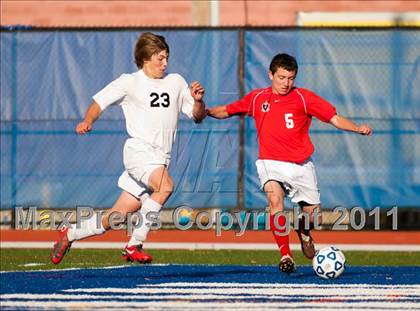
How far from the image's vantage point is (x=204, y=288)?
10.5 meters

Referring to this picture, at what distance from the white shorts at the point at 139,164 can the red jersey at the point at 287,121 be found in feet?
3.89

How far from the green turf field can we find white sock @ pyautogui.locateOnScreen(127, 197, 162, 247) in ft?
7.39

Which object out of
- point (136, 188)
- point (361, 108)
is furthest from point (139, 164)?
point (361, 108)

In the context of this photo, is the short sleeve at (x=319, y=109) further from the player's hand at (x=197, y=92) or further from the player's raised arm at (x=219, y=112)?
the player's hand at (x=197, y=92)

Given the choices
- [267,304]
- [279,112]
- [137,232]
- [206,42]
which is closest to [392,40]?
[206,42]

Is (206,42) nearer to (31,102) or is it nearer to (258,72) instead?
(258,72)

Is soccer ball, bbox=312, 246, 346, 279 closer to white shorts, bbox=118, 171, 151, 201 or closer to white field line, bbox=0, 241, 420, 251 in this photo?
white shorts, bbox=118, 171, 151, 201

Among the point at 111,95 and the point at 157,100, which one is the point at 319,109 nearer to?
the point at 157,100

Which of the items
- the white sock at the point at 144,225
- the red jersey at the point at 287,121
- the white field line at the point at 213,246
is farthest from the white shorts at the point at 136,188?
the white field line at the point at 213,246

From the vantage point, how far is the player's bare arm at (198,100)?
11492mm

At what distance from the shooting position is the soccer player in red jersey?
39.9 feet

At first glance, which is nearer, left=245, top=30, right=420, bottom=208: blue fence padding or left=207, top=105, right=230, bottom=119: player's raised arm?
left=207, top=105, right=230, bottom=119: player's raised arm

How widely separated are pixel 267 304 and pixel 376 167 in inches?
384

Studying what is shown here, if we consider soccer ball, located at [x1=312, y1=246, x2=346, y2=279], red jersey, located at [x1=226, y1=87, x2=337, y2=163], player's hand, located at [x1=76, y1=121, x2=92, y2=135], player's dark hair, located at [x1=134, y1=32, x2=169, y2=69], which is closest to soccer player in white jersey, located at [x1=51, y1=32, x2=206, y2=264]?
player's dark hair, located at [x1=134, y1=32, x2=169, y2=69]
